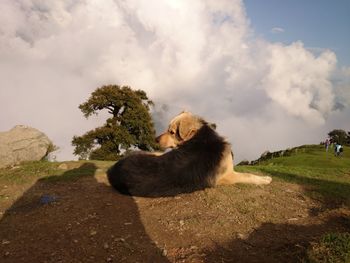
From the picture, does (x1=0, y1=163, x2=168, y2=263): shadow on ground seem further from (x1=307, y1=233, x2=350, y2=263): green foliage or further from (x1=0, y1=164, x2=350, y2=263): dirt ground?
(x1=307, y1=233, x2=350, y2=263): green foliage

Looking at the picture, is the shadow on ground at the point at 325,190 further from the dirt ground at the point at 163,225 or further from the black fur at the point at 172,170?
the black fur at the point at 172,170

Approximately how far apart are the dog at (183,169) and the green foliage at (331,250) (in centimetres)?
465

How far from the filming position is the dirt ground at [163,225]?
705cm

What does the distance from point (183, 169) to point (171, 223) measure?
6.70 feet

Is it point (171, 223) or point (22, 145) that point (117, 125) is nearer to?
point (22, 145)

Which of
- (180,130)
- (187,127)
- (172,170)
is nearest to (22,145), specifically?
(180,130)

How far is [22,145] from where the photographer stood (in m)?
20.0

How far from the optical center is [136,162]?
35.1 ft

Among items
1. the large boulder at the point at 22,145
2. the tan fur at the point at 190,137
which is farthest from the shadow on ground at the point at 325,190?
the large boulder at the point at 22,145

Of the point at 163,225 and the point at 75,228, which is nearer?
the point at 75,228

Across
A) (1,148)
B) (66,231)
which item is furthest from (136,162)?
(1,148)

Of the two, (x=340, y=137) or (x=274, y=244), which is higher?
(x=340, y=137)

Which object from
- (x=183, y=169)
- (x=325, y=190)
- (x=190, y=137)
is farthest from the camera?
(x=325, y=190)

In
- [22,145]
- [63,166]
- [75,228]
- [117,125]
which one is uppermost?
[117,125]
